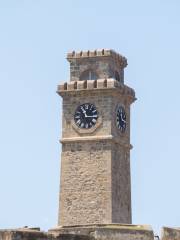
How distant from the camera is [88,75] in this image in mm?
68062

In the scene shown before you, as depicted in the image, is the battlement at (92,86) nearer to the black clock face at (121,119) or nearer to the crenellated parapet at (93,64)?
the crenellated parapet at (93,64)

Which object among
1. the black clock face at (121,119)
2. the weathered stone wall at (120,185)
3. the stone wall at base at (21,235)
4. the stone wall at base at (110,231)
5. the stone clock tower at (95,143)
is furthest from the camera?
the black clock face at (121,119)

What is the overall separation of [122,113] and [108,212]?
8.00m

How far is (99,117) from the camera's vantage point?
6656cm

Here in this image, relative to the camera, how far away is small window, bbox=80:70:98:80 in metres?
67.9

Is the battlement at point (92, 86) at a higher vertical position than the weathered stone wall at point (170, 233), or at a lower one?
higher

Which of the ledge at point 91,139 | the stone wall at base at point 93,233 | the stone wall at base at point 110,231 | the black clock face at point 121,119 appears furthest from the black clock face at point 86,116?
the stone wall at base at point 110,231

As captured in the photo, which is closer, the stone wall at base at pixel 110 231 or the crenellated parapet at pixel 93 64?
the stone wall at base at pixel 110 231

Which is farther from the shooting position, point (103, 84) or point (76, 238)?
point (103, 84)

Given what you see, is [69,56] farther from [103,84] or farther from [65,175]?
[65,175]

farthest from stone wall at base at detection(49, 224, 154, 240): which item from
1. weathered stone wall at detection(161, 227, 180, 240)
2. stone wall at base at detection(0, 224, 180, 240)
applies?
weathered stone wall at detection(161, 227, 180, 240)

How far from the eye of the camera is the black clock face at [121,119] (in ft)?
223

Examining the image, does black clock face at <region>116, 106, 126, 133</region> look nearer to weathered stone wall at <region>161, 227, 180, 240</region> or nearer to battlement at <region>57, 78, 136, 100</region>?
battlement at <region>57, 78, 136, 100</region>

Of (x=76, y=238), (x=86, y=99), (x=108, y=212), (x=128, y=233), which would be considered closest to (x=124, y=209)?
(x=108, y=212)
